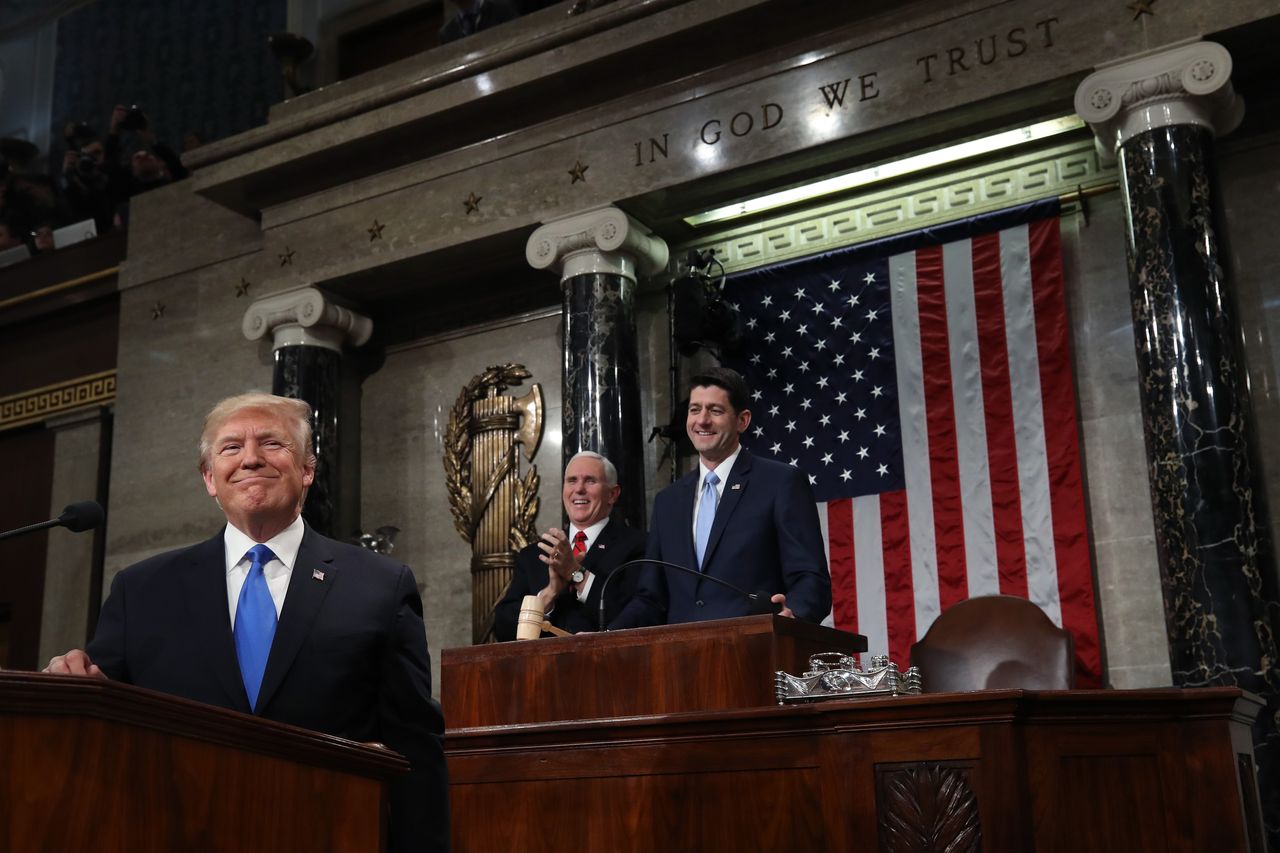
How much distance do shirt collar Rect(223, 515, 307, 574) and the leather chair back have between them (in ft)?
11.8

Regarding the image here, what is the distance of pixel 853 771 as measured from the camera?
3.28 meters

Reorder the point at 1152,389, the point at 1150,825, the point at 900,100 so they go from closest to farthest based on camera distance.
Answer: the point at 1150,825
the point at 1152,389
the point at 900,100

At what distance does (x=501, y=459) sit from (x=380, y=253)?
1500 millimetres

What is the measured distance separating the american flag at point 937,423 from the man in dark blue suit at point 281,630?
5012 millimetres

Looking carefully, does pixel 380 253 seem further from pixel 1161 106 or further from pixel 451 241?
pixel 1161 106

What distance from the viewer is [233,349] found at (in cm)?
935

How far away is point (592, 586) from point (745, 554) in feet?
3.08

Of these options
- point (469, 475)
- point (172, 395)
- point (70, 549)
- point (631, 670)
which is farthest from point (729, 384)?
point (70, 549)


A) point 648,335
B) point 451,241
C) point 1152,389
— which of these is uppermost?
point 451,241

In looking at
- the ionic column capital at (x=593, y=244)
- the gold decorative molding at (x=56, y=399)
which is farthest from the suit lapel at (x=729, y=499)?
the gold decorative molding at (x=56, y=399)

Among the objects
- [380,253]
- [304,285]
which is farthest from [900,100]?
[304,285]

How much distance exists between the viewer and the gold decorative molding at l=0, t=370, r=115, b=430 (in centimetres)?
1010

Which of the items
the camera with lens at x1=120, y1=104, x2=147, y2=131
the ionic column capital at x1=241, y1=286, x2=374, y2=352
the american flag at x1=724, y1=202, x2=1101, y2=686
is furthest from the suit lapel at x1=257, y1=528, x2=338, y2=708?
the camera with lens at x1=120, y1=104, x2=147, y2=131

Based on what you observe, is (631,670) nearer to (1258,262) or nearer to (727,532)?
(727,532)
